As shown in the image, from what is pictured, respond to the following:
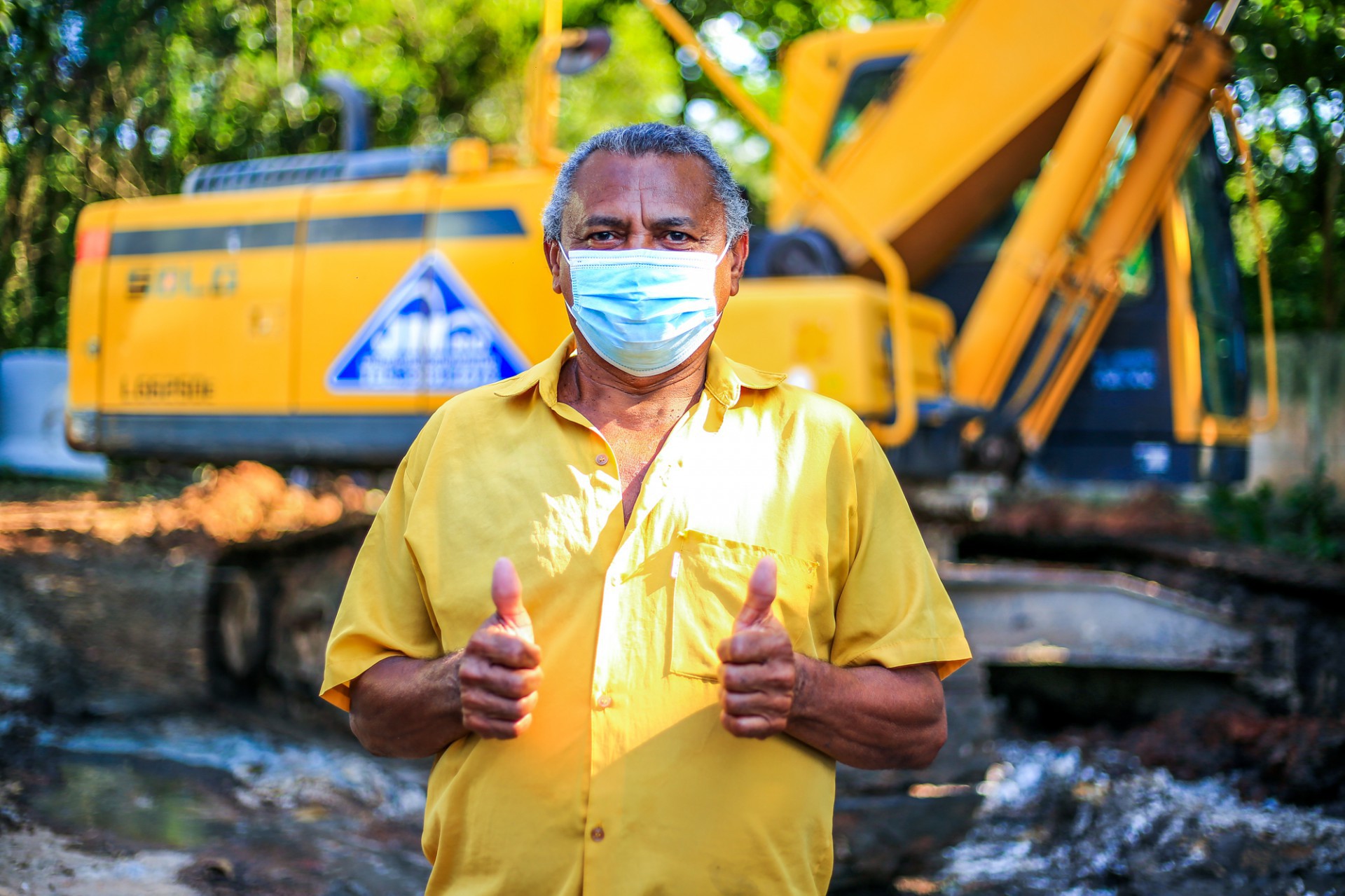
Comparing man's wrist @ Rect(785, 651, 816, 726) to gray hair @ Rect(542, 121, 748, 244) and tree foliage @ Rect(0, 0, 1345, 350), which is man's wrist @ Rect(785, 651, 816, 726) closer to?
gray hair @ Rect(542, 121, 748, 244)

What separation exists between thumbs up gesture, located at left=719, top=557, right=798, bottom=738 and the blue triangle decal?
3.80 m

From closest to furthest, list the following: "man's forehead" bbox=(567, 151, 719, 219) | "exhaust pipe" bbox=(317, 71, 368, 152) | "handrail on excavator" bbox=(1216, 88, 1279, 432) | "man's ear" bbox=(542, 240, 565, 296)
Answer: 1. "man's forehead" bbox=(567, 151, 719, 219)
2. "man's ear" bbox=(542, 240, 565, 296)
3. "handrail on excavator" bbox=(1216, 88, 1279, 432)
4. "exhaust pipe" bbox=(317, 71, 368, 152)

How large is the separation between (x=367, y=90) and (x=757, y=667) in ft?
47.0

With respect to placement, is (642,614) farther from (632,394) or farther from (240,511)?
(240,511)

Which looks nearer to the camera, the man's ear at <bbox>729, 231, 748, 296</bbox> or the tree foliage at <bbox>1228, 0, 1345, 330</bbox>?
the man's ear at <bbox>729, 231, 748, 296</bbox>

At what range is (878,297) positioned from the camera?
5.12m

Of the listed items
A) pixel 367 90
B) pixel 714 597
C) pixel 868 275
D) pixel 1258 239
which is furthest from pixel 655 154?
pixel 367 90

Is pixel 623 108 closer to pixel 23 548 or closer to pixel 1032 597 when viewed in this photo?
pixel 23 548

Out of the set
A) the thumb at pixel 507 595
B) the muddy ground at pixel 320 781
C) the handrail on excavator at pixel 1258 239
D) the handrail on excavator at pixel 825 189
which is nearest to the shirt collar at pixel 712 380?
the thumb at pixel 507 595

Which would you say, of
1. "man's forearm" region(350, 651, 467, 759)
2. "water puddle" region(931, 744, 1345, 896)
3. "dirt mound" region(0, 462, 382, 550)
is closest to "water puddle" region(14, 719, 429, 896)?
"dirt mound" region(0, 462, 382, 550)

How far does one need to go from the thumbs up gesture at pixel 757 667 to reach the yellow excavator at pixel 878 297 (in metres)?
3.46

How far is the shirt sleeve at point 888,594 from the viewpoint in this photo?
1647 millimetres

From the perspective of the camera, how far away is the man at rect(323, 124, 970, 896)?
62.4 inches

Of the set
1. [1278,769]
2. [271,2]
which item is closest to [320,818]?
[1278,769]
